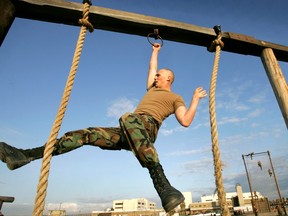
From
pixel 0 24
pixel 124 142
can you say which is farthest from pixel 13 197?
pixel 0 24

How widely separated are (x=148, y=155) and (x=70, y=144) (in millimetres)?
774

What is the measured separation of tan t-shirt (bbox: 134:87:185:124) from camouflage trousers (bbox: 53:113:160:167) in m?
0.11

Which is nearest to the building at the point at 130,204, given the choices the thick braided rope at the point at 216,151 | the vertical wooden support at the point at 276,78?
the vertical wooden support at the point at 276,78

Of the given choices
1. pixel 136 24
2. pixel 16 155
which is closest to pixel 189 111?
pixel 136 24

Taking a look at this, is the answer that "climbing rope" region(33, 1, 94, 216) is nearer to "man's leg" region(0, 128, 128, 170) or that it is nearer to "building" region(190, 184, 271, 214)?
"man's leg" region(0, 128, 128, 170)

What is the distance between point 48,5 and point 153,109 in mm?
1438

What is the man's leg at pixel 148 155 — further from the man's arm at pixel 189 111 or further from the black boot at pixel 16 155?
the black boot at pixel 16 155

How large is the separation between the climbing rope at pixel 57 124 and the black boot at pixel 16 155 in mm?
583

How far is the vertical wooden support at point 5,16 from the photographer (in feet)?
6.43

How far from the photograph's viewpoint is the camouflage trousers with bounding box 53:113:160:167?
76.3 inches

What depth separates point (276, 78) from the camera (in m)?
2.81

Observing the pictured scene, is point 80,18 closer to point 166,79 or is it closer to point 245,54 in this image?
point 166,79

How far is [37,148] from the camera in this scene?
7.04ft

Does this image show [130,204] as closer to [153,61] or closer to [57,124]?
[153,61]
